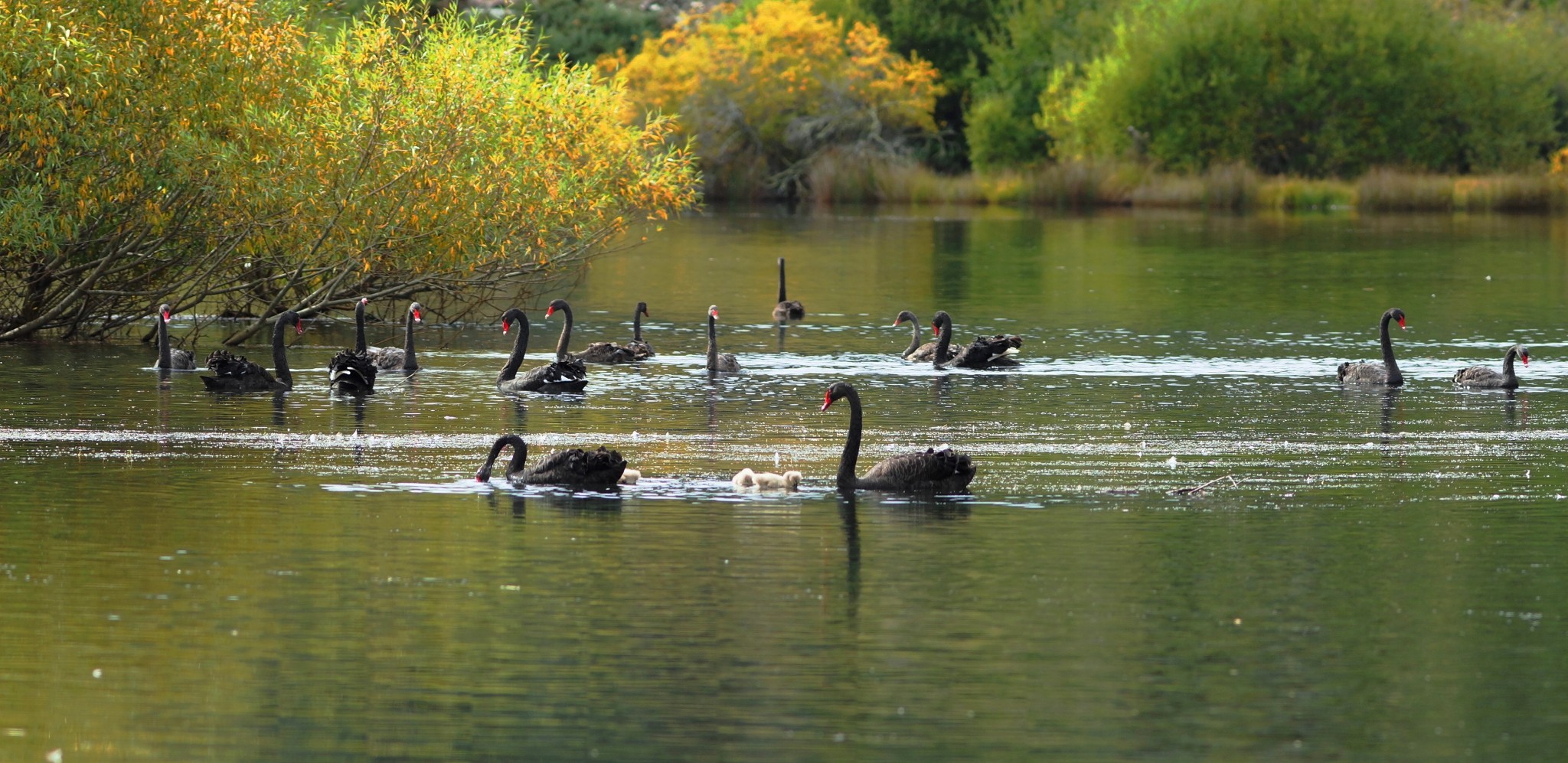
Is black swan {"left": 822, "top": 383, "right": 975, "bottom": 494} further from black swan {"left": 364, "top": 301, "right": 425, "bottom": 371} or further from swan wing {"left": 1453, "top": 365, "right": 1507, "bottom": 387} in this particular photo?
black swan {"left": 364, "top": 301, "right": 425, "bottom": 371}

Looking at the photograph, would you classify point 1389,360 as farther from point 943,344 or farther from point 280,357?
point 280,357

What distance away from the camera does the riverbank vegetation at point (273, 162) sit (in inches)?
1110

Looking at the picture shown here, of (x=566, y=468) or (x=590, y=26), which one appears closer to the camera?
(x=566, y=468)

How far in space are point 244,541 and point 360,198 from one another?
1517 centimetres

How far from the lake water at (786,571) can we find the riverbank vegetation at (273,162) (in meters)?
1.77

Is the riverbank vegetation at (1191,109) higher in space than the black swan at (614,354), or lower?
higher

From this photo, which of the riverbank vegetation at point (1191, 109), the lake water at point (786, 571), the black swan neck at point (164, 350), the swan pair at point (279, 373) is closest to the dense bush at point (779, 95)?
the riverbank vegetation at point (1191, 109)

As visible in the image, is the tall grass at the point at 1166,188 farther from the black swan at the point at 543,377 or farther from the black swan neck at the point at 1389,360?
the black swan at the point at 543,377

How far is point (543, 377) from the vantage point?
2728 centimetres

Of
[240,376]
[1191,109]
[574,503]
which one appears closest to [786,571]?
[574,503]

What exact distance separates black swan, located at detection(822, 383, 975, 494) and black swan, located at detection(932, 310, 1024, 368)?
11.8 metres

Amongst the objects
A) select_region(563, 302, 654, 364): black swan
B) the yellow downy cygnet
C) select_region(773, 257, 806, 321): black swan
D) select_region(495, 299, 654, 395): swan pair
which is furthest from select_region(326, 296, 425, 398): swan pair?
select_region(773, 257, 806, 321): black swan

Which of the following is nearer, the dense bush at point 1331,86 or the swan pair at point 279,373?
the swan pair at point 279,373

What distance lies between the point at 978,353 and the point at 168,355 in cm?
1044
